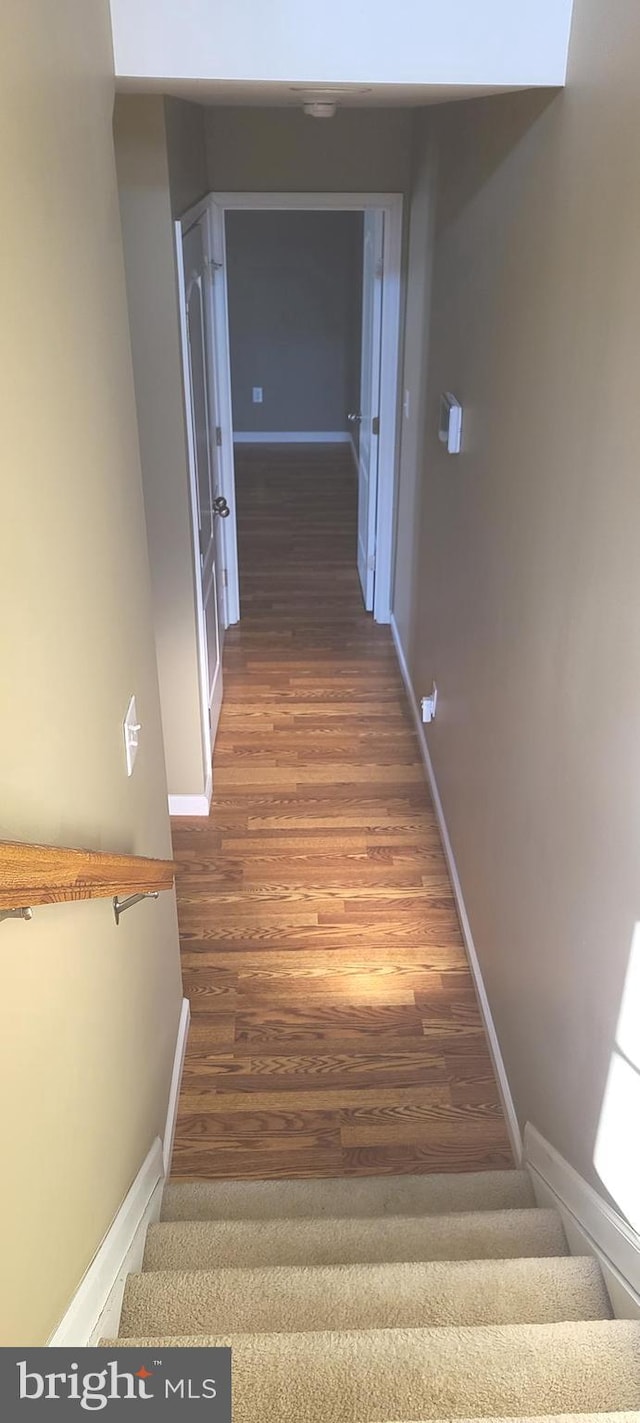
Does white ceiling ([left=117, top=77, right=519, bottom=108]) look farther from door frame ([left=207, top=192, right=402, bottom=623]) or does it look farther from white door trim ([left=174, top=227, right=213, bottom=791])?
door frame ([left=207, top=192, right=402, bottom=623])

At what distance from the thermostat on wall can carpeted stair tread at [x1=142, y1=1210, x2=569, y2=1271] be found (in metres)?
2.26

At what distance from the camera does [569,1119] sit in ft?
7.25

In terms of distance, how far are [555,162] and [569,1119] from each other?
1.99m

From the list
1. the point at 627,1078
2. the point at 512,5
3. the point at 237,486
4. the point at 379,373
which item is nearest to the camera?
the point at 627,1078

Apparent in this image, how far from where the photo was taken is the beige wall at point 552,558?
180 centimetres

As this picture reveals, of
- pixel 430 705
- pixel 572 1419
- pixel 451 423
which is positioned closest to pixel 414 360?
pixel 451 423

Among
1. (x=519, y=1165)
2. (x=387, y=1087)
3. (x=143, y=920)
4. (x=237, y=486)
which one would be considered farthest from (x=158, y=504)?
(x=237, y=486)

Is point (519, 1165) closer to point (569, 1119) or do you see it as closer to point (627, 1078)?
point (569, 1119)

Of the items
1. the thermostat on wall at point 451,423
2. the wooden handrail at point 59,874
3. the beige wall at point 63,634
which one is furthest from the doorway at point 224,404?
the wooden handrail at point 59,874

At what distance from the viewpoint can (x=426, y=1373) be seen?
1.58 meters

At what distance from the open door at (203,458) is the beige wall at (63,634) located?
5.08ft

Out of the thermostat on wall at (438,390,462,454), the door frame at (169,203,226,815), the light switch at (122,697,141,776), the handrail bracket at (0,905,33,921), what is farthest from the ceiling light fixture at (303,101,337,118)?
the handrail bracket at (0,905,33,921)

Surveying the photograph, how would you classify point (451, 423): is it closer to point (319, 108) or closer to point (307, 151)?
point (319, 108)

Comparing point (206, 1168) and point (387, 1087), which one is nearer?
point (206, 1168)
